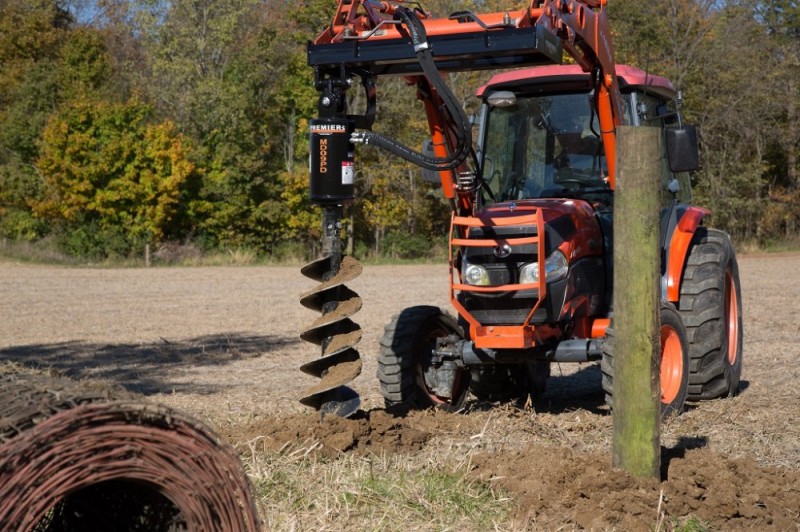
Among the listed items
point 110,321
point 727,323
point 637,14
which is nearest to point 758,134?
point 637,14

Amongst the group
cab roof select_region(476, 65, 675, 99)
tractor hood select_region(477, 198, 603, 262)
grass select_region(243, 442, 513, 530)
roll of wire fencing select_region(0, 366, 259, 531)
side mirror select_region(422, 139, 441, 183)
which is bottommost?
grass select_region(243, 442, 513, 530)

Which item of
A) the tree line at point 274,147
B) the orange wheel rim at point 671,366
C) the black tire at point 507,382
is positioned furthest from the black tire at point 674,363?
the tree line at point 274,147

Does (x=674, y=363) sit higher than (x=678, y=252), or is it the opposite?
(x=678, y=252)

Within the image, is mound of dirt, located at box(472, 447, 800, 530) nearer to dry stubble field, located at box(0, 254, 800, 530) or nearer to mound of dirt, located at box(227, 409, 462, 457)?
dry stubble field, located at box(0, 254, 800, 530)

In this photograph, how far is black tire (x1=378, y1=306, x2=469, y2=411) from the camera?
8.44 meters

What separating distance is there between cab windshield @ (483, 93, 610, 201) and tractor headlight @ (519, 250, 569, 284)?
37.2 inches

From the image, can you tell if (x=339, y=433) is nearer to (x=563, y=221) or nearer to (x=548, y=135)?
(x=563, y=221)

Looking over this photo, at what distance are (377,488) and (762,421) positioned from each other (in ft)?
11.4

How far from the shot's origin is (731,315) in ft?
33.8

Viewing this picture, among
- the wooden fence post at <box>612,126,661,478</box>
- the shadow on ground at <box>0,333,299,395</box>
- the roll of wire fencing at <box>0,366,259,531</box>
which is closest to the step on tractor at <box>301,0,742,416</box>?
the wooden fence post at <box>612,126,661,478</box>

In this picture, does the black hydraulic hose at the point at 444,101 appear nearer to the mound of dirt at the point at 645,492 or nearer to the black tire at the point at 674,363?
→ the black tire at the point at 674,363

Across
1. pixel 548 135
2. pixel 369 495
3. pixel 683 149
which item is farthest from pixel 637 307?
pixel 548 135

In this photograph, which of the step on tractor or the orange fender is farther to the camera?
the orange fender

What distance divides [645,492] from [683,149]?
339cm
